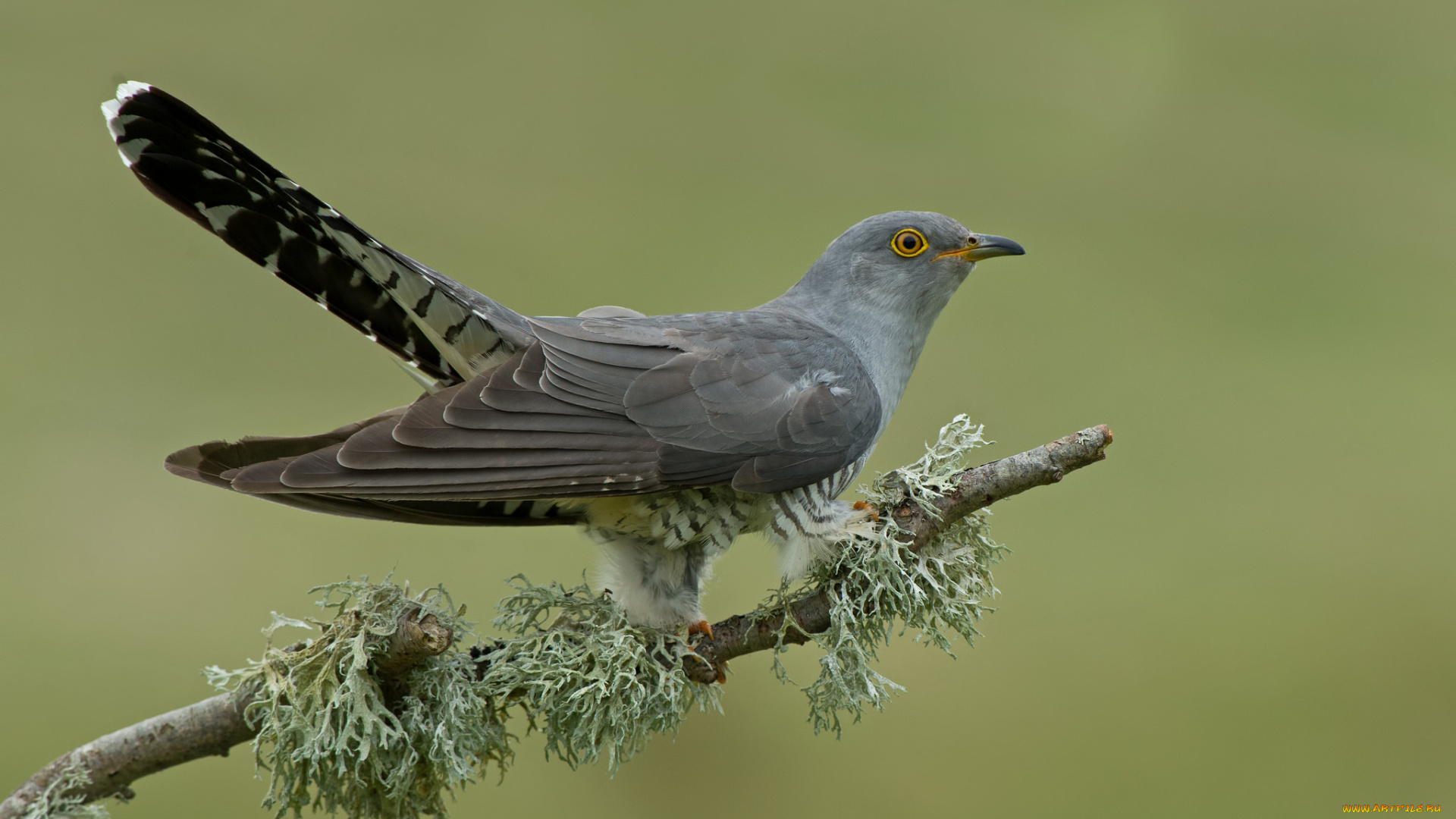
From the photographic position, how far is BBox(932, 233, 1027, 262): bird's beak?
5.80 ft

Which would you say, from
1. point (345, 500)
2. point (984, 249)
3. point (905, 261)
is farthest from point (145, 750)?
point (984, 249)

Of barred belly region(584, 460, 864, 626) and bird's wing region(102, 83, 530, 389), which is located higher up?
bird's wing region(102, 83, 530, 389)

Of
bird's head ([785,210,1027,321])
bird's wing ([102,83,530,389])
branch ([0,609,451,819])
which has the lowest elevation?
branch ([0,609,451,819])

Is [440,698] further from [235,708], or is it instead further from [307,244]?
[307,244]

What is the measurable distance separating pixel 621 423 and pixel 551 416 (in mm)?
104

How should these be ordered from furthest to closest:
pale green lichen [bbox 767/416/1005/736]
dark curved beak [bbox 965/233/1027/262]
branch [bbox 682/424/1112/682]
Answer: dark curved beak [bbox 965/233/1027/262], pale green lichen [bbox 767/416/1005/736], branch [bbox 682/424/1112/682]

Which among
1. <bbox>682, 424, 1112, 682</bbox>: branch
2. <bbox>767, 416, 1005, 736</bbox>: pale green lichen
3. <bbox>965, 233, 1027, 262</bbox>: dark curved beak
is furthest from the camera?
<bbox>965, 233, 1027, 262</bbox>: dark curved beak

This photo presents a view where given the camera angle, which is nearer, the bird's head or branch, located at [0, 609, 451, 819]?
branch, located at [0, 609, 451, 819]

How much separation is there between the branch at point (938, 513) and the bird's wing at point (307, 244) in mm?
560

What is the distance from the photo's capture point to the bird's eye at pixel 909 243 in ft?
5.86

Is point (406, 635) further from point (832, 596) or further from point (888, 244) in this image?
point (888, 244)

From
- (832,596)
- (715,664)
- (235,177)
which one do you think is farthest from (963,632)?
(235,177)

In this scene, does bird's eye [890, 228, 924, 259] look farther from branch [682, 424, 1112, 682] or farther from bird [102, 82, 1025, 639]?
branch [682, 424, 1112, 682]

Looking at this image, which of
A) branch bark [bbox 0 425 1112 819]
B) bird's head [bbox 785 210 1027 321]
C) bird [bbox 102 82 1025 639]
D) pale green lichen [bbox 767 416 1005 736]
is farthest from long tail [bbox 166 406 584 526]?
bird's head [bbox 785 210 1027 321]
